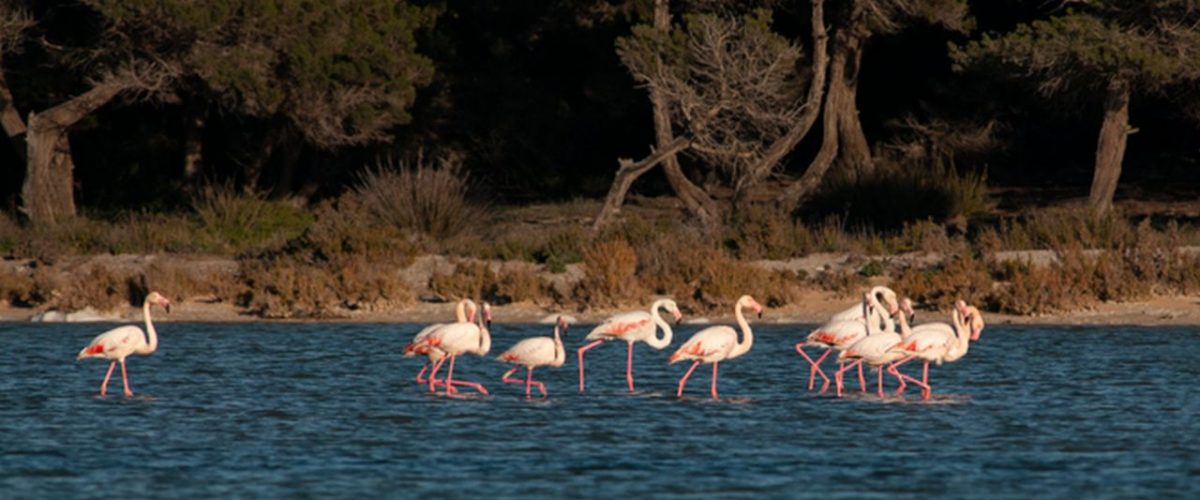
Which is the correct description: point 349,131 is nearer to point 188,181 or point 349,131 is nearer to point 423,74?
point 423,74

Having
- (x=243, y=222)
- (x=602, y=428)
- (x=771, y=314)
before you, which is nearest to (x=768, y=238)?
(x=771, y=314)

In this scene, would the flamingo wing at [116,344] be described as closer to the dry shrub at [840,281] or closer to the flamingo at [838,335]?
the flamingo at [838,335]

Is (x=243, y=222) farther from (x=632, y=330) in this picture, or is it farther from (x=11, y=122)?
(x=632, y=330)

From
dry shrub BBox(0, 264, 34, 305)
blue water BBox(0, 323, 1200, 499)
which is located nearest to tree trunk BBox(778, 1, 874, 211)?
blue water BBox(0, 323, 1200, 499)

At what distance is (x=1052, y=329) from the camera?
2519 centimetres

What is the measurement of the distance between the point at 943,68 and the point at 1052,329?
13.8 meters

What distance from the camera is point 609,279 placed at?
2705 cm

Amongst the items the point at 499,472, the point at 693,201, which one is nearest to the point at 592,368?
the point at 499,472

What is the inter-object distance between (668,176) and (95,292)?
1103 cm

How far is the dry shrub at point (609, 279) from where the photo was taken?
88.6 feet

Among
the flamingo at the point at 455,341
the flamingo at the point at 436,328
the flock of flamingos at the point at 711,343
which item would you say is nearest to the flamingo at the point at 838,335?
the flock of flamingos at the point at 711,343

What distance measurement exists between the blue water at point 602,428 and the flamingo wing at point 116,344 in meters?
0.46

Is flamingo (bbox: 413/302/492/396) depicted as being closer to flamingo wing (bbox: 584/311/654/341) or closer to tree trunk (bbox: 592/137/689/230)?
flamingo wing (bbox: 584/311/654/341)

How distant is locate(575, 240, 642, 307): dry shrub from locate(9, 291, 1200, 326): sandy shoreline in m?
0.18
